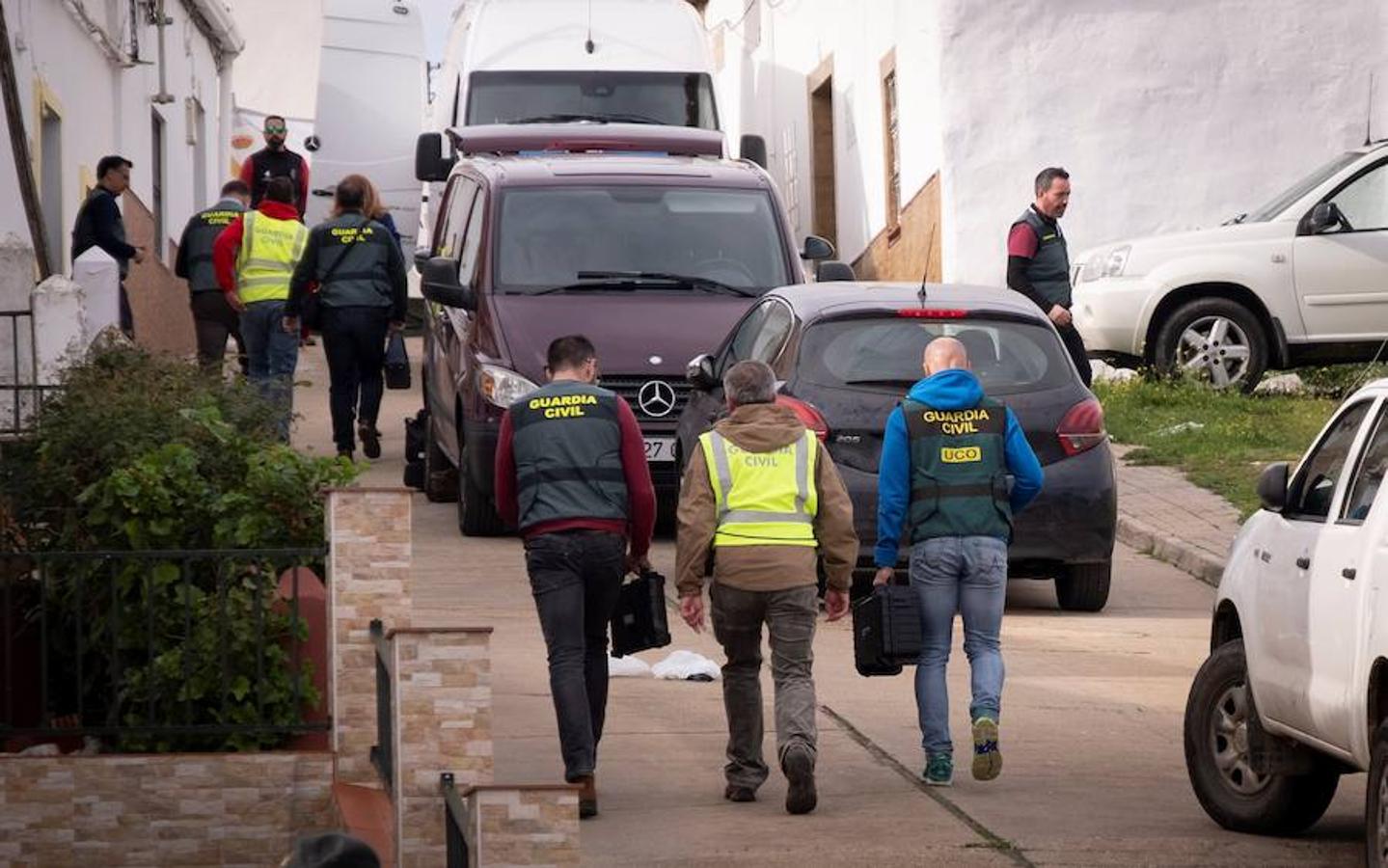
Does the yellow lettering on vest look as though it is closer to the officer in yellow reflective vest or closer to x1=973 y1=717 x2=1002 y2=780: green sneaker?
x1=973 y1=717 x2=1002 y2=780: green sneaker

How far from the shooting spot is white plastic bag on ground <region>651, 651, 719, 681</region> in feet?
39.8

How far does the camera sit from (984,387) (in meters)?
14.0

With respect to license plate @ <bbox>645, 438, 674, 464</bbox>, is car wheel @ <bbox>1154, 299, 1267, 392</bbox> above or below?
above

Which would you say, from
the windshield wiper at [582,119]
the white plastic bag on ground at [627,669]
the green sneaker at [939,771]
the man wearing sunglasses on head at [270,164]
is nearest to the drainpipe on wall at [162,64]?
the man wearing sunglasses on head at [270,164]

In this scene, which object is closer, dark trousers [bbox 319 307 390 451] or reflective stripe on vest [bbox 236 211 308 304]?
dark trousers [bbox 319 307 390 451]

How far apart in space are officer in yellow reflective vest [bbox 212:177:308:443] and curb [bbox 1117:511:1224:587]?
542 cm

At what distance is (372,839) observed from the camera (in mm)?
8422

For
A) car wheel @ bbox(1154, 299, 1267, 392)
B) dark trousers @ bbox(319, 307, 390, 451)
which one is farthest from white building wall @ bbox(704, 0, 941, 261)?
dark trousers @ bbox(319, 307, 390, 451)

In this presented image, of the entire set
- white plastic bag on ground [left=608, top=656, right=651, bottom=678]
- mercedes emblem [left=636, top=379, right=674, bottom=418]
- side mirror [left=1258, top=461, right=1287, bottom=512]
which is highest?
mercedes emblem [left=636, top=379, right=674, bottom=418]

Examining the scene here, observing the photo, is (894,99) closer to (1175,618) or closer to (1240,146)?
(1240,146)

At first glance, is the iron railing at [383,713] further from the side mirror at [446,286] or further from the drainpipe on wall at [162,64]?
the drainpipe on wall at [162,64]

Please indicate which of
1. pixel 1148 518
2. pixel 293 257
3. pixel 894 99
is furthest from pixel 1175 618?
pixel 894 99

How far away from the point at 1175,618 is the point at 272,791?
20.4ft

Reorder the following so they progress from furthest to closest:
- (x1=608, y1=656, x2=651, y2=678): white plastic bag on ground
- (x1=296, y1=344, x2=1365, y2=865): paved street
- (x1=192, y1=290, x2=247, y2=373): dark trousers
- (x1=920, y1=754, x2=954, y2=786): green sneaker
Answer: (x1=192, y1=290, x2=247, y2=373): dark trousers < (x1=608, y1=656, x2=651, y2=678): white plastic bag on ground < (x1=920, y1=754, x2=954, y2=786): green sneaker < (x1=296, y1=344, x2=1365, y2=865): paved street
